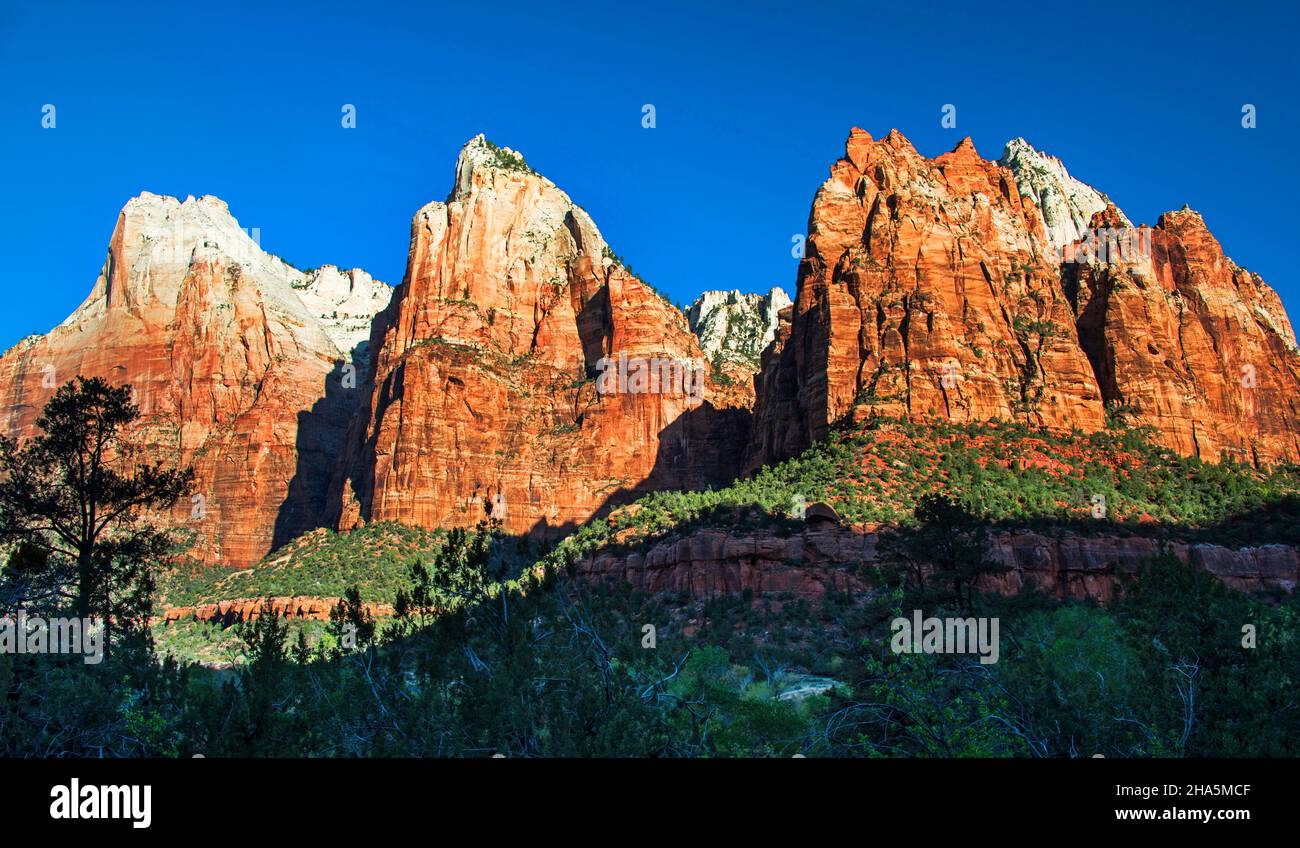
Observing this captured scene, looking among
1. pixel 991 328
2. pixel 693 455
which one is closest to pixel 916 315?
pixel 991 328

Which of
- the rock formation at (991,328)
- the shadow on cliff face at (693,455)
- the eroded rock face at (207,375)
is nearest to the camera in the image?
the rock formation at (991,328)

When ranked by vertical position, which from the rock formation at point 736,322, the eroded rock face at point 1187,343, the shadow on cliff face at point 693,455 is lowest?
the shadow on cliff face at point 693,455

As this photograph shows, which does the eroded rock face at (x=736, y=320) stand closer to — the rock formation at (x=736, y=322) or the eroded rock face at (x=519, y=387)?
the rock formation at (x=736, y=322)

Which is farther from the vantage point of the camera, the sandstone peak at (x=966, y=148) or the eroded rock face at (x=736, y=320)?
the eroded rock face at (x=736, y=320)

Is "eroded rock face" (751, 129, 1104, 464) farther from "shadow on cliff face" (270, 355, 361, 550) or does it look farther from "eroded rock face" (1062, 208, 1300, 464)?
"shadow on cliff face" (270, 355, 361, 550)

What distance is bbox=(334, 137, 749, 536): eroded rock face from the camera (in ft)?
316

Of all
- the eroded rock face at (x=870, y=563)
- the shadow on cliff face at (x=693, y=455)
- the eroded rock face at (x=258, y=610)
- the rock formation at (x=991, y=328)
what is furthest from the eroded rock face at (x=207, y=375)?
→ the eroded rock face at (x=870, y=563)

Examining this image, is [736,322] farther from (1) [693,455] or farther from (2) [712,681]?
(2) [712,681]

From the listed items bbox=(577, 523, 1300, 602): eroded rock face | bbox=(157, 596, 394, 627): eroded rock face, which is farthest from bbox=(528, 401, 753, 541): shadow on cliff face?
bbox=(577, 523, 1300, 602): eroded rock face

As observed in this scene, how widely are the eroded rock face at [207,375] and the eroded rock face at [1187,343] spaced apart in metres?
83.5

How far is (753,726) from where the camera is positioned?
19344 mm

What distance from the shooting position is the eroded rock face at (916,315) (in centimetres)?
6469

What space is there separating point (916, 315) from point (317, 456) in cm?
7997

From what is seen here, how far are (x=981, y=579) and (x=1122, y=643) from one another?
15983mm
